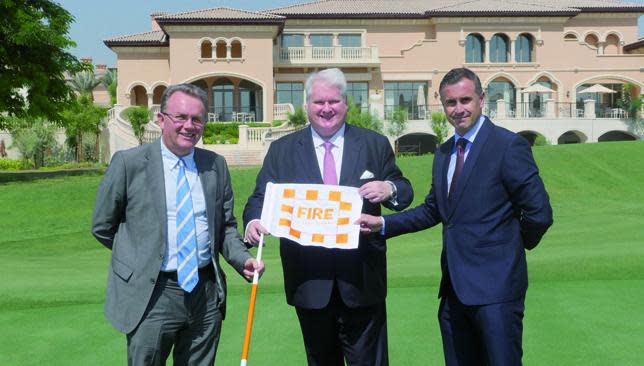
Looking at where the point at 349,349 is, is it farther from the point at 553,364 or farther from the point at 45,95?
the point at 45,95

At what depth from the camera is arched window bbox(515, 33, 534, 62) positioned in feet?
167

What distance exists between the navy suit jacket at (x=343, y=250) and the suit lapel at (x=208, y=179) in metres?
0.49

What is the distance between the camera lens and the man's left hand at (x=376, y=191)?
4051 millimetres

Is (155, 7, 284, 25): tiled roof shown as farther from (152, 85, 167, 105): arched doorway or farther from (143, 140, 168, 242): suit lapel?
(143, 140, 168, 242): suit lapel

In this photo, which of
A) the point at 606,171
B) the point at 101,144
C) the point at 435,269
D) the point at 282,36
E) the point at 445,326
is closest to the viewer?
the point at 445,326

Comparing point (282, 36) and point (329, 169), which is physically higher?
point (282, 36)

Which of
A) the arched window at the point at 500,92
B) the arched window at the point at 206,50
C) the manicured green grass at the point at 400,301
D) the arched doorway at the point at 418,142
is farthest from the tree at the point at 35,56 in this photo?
the arched window at the point at 500,92

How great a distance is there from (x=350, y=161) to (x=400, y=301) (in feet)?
11.7

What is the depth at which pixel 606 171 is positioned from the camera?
24.9 metres

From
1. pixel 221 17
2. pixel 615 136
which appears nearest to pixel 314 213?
pixel 221 17

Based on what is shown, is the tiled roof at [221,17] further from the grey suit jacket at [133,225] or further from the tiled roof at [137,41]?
the grey suit jacket at [133,225]

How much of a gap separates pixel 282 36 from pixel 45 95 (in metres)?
26.1

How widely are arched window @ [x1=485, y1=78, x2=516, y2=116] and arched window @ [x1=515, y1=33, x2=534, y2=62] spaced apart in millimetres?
2116

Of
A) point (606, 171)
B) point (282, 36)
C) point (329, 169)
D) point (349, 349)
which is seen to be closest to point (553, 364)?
point (349, 349)
